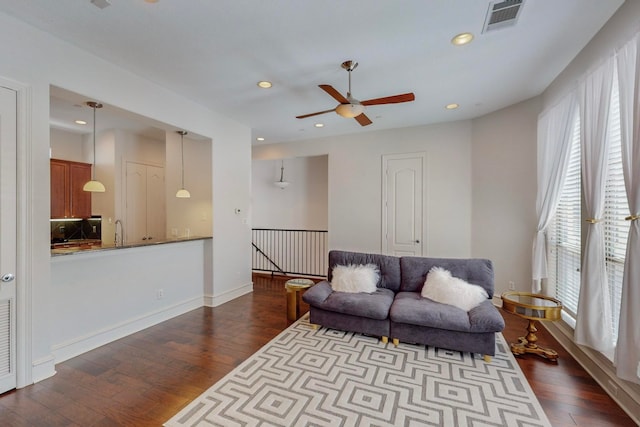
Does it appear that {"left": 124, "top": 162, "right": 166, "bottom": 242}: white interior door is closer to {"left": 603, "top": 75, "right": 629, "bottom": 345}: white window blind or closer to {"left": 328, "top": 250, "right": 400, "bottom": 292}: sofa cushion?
{"left": 328, "top": 250, "right": 400, "bottom": 292}: sofa cushion

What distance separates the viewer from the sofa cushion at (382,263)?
3.76m

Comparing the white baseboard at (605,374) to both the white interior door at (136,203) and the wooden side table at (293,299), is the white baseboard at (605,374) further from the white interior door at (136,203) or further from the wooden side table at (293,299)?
the white interior door at (136,203)

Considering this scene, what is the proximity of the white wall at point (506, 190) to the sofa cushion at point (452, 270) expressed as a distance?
3.96 ft

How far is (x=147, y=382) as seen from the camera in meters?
2.41

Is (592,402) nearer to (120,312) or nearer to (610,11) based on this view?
(610,11)

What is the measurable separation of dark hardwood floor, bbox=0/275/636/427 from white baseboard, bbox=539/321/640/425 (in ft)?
0.19

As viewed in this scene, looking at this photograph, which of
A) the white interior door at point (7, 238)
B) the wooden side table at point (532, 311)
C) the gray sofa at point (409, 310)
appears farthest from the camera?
the gray sofa at point (409, 310)

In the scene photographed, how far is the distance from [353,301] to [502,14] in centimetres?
300

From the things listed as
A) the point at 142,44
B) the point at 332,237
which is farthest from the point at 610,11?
the point at 332,237

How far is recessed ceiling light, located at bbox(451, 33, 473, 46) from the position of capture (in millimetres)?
2467

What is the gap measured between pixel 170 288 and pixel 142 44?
2985 mm

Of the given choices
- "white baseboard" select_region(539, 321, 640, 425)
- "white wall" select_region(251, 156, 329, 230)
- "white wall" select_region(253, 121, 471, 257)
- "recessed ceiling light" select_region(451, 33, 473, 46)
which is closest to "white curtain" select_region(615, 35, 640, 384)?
"white baseboard" select_region(539, 321, 640, 425)

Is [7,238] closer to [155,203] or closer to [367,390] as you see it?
[367,390]

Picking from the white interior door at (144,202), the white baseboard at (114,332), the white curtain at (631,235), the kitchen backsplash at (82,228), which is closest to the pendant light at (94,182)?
the white interior door at (144,202)
